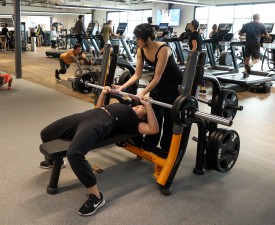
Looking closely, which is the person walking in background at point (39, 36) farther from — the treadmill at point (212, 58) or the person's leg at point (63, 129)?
the person's leg at point (63, 129)

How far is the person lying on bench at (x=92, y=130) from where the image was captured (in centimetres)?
197

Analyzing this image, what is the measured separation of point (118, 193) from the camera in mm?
2303

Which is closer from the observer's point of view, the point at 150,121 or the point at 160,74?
the point at 150,121

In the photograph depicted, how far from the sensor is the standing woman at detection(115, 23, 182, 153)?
2.40m

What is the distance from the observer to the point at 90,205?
2027 mm

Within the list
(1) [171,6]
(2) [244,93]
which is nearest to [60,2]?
(1) [171,6]

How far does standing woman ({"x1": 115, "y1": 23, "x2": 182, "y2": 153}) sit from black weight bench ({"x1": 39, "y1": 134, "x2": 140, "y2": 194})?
0.43 meters

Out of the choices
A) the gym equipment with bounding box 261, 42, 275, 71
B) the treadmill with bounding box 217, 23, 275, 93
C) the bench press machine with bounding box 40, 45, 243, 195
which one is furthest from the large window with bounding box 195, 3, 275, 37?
the bench press machine with bounding box 40, 45, 243, 195

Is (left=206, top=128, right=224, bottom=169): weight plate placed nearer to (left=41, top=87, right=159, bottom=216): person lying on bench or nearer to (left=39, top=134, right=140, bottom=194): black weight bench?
(left=41, top=87, right=159, bottom=216): person lying on bench

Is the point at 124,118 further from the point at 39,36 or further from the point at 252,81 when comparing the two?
the point at 39,36

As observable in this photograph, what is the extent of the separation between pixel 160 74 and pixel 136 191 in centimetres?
96

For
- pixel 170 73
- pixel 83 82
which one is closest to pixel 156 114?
pixel 170 73

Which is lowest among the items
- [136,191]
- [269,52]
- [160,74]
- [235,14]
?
[136,191]

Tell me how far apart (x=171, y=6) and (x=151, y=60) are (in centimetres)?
1460
